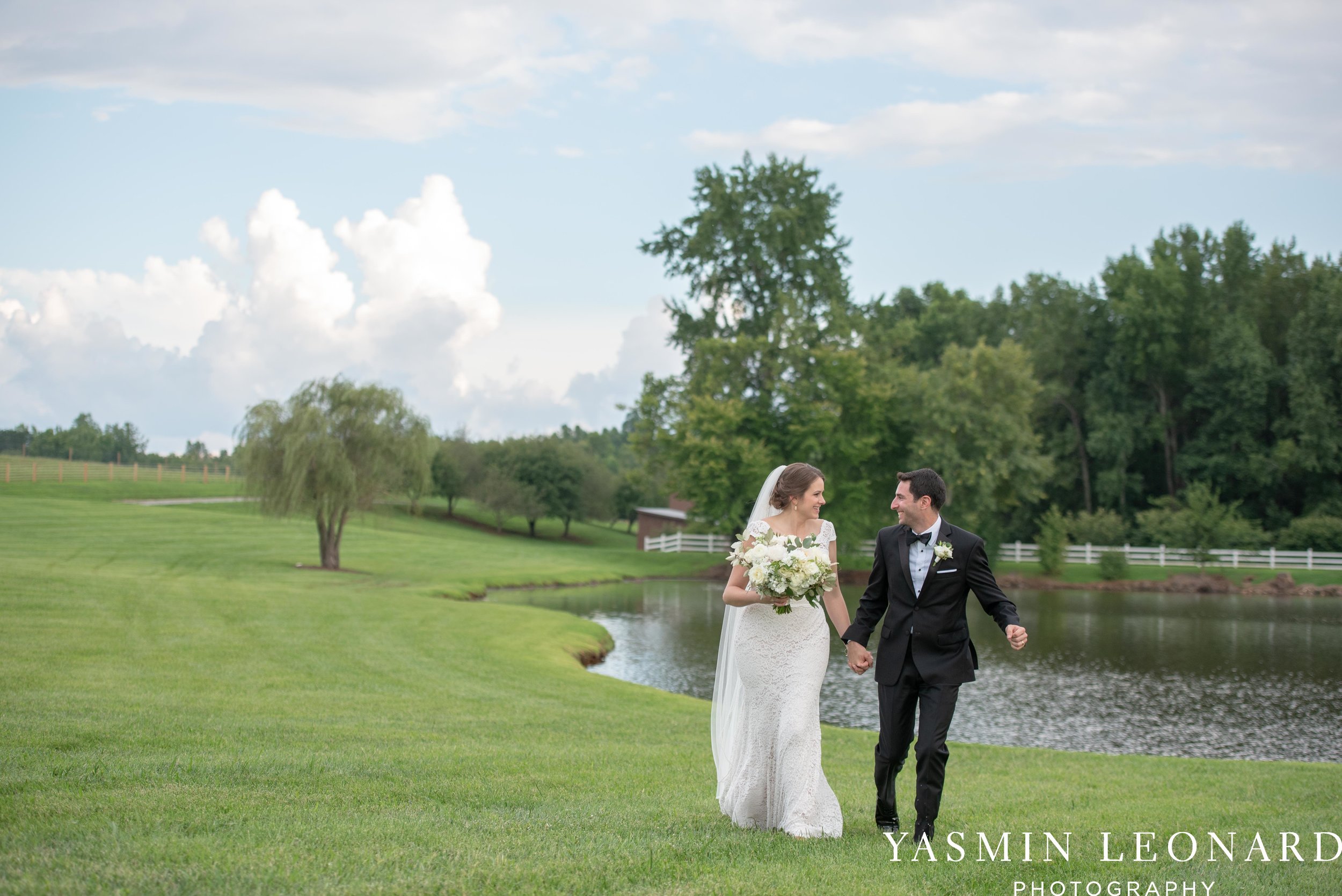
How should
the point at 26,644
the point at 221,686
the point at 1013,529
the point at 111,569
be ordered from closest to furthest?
the point at 221,686, the point at 26,644, the point at 111,569, the point at 1013,529

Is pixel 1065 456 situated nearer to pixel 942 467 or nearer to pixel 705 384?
pixel 942 467

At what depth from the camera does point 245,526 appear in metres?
51.2

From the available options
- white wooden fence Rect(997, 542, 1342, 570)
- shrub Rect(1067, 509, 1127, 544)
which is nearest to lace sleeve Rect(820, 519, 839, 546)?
white wooden fence Rect(997, 542, 1342, 570)

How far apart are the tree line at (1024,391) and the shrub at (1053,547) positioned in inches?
77.0

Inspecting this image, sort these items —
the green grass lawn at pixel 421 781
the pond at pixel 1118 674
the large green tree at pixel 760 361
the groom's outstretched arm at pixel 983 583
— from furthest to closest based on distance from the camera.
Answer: the large green tree at pixel 760 361
the pond at pixel 1118 674
the groom's outstretched arm at pixel 983 583
the green grass lawn at pixel 421 781

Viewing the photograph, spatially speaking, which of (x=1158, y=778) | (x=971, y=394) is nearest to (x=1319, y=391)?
(x=971, y=394)

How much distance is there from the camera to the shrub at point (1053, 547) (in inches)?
1988

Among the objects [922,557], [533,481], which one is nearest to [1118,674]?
[922,557]

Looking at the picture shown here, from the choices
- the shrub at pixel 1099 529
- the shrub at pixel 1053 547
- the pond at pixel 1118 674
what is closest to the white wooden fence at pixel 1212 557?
the shrub at pixel 1099 529

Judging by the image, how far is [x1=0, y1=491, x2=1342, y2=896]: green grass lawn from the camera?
498cm

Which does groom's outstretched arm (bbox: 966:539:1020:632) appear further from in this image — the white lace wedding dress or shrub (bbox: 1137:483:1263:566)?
shrub (bbox: 1137:483:1263:566)

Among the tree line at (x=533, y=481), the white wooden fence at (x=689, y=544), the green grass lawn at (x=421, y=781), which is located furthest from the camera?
the tree line at (x=533, y=481)

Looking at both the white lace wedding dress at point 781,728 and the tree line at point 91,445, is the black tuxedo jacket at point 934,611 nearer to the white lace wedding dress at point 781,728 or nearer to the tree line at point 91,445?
the white lace wedding dress at point 781,728

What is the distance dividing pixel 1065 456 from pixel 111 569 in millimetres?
54140
